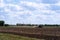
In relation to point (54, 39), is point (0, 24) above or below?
below

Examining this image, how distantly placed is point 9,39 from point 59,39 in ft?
26.3

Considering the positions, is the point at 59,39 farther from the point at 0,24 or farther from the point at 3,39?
the point at 0,24

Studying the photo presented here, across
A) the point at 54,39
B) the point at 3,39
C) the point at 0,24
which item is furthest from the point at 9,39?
the point at 0,24

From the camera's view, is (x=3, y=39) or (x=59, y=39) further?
(x=59, y=39)

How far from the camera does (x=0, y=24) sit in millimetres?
94000

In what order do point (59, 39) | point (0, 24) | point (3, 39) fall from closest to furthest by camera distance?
point (3, 39), point (59, 39), point (0, 24)

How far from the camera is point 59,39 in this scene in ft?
125

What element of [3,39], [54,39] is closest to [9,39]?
[3,39]

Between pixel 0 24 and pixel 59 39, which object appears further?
pixel 0 24

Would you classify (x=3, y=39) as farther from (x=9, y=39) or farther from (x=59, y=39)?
(x=59, y=39)

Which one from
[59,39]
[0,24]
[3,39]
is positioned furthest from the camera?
[0,24]

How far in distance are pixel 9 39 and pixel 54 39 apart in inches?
275

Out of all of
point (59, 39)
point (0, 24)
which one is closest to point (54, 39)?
point (59, 39)

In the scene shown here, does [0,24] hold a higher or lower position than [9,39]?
lower
